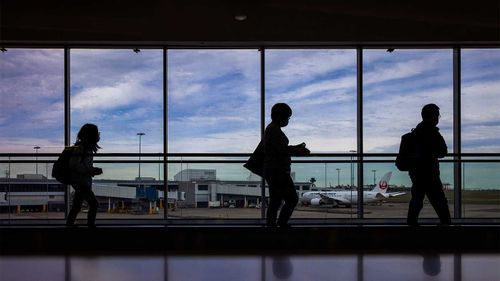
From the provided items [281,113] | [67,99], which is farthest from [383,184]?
[67,99]

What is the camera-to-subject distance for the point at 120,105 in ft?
29.8

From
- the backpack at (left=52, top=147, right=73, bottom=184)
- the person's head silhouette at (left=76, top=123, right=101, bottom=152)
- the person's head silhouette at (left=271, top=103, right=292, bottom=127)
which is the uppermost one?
the person's head silhouette at (left=271, top=103, right=292, bottom=127)

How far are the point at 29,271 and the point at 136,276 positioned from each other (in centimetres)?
91

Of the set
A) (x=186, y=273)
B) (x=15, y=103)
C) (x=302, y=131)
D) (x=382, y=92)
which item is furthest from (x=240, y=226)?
(x=15, y=103)

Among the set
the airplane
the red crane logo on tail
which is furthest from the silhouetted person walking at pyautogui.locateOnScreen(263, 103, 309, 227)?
the red crane logo on tail

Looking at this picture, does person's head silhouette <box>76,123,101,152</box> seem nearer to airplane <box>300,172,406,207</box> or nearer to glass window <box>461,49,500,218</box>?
airplane <box>300,172,406,207</box>

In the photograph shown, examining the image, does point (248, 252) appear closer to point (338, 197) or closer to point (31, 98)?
point (338, 197)

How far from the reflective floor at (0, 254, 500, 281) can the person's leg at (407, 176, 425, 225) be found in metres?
0.67

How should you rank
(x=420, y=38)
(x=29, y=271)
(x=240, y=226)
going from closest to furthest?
(x=29, y=271), (x=240, y=226), (x=420, y=38)

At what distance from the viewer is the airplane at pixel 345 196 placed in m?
5.69

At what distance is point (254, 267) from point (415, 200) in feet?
6.91

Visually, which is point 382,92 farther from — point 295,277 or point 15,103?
point 15,103

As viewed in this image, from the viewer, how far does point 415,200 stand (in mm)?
5297

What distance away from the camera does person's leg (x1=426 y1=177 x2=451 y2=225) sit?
515 centimetres
